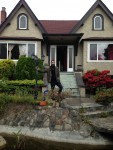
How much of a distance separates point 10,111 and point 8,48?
10.2m

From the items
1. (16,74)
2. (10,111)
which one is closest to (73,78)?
(16,74)

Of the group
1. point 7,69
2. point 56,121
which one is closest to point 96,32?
point 7,69

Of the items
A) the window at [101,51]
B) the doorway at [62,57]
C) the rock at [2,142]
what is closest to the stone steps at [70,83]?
the window at [101,51]

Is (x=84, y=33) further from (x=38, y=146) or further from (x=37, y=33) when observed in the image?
(x=38, y=146)

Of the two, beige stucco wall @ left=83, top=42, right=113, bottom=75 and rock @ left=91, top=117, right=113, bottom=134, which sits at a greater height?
beige stucco wall @ left=83, top=42, right=113, bottom=75

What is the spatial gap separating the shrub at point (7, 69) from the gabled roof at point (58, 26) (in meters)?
6.01

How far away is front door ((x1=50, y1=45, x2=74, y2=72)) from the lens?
25.8 m

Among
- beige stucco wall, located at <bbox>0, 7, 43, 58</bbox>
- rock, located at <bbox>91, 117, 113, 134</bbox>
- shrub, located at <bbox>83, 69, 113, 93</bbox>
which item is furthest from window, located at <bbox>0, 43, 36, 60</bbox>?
rock, located at <bbox>91, 117, 113, 134</bbox>

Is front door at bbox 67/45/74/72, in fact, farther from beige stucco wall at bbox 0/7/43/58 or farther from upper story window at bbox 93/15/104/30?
beige stucco wall at bbox 0/7/43/58

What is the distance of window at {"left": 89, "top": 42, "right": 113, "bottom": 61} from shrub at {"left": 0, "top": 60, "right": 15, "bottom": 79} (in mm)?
6471

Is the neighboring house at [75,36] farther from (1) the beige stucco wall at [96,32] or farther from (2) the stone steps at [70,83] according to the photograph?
(2) the stone steps at [70,83]

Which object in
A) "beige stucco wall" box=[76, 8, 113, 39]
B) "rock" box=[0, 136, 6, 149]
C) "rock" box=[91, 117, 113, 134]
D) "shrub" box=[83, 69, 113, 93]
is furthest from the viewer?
"beige stucco wall" box=[76, 8, 113, 39]

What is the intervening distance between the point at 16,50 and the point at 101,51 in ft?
22.7

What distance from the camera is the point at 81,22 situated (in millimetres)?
24328
